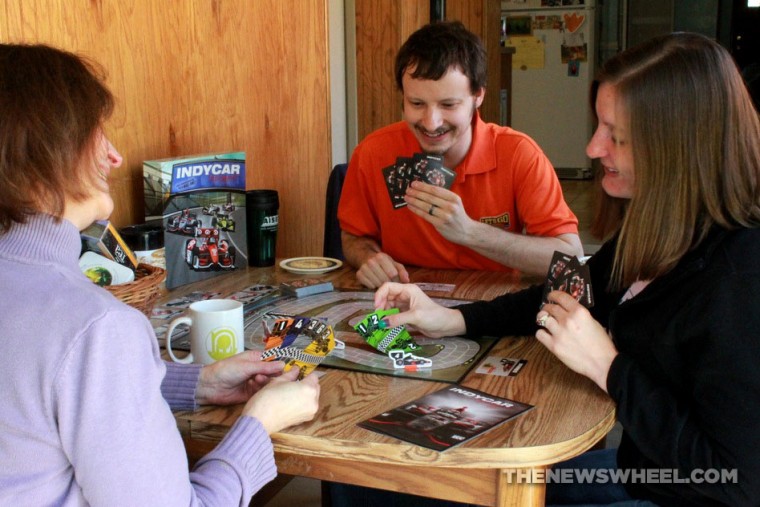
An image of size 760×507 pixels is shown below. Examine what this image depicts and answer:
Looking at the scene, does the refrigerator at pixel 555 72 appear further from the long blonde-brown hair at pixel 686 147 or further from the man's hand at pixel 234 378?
the man's hand at pixel 234 378

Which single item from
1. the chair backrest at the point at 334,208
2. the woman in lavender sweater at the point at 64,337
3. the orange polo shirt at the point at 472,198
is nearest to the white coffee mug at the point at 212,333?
the woman in lavender sweater at the point at 64,337

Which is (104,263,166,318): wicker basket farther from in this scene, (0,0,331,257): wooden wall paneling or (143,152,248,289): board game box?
(0,0,331,257): wooden wall paneling

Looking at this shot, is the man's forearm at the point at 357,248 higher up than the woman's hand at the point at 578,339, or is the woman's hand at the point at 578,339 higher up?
the woman's hand at the point at 578,339

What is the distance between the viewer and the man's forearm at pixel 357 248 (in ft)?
7.57

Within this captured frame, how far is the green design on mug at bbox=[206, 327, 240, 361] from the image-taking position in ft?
4.74

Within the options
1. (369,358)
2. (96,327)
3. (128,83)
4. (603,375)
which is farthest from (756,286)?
(128,83)

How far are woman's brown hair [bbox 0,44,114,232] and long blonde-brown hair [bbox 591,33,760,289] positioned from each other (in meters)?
0.85

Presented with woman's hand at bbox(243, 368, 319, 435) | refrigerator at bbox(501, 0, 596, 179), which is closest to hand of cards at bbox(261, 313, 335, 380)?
woman's hand at bbox(243, 368, 319, 435)

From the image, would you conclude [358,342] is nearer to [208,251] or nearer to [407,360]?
[407,360]

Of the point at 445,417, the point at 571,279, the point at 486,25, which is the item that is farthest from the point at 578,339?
the point at 486,25

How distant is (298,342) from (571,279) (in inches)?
20.5

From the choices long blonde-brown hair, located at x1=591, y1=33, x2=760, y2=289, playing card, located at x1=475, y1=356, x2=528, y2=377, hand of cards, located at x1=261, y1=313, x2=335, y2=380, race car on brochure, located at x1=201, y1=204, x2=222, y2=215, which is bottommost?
playing card, located at x1=475, y1=356, x2=528, y2=377

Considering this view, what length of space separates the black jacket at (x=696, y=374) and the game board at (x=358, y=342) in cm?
28

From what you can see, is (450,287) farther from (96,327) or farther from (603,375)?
(96,327)
